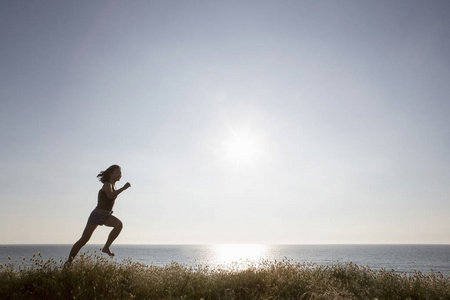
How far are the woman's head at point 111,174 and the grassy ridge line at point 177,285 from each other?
1963mm

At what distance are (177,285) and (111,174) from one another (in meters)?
3.28

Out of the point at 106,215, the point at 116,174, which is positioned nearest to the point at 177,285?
the point at 106,215

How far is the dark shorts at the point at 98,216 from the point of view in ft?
23.0

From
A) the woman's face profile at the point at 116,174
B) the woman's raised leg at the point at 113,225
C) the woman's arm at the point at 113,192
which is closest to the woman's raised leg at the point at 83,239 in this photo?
the woman's raised leg at the point at 113,225

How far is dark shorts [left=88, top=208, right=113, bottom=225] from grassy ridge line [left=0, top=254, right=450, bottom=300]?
2.96 feet


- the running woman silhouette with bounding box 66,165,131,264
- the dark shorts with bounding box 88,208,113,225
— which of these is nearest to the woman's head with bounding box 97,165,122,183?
the running woman silhouette with bounding box 66,165,131,264

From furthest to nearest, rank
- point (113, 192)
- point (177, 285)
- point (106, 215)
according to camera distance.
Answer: point (106, 215)
point (113, 192)
point (177, 285)

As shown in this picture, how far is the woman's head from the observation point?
24.6 feet

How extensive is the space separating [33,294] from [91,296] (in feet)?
3.75

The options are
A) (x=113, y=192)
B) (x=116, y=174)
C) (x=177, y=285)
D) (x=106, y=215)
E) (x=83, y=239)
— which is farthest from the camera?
(x=116, y=174)

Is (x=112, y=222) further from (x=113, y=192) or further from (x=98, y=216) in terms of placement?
(x=113, y=192)

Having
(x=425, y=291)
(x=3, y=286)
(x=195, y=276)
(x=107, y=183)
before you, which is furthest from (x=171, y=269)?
(x=425, y=291)

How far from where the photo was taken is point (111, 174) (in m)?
7.50

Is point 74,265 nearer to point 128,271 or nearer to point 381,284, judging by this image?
point 128,271
